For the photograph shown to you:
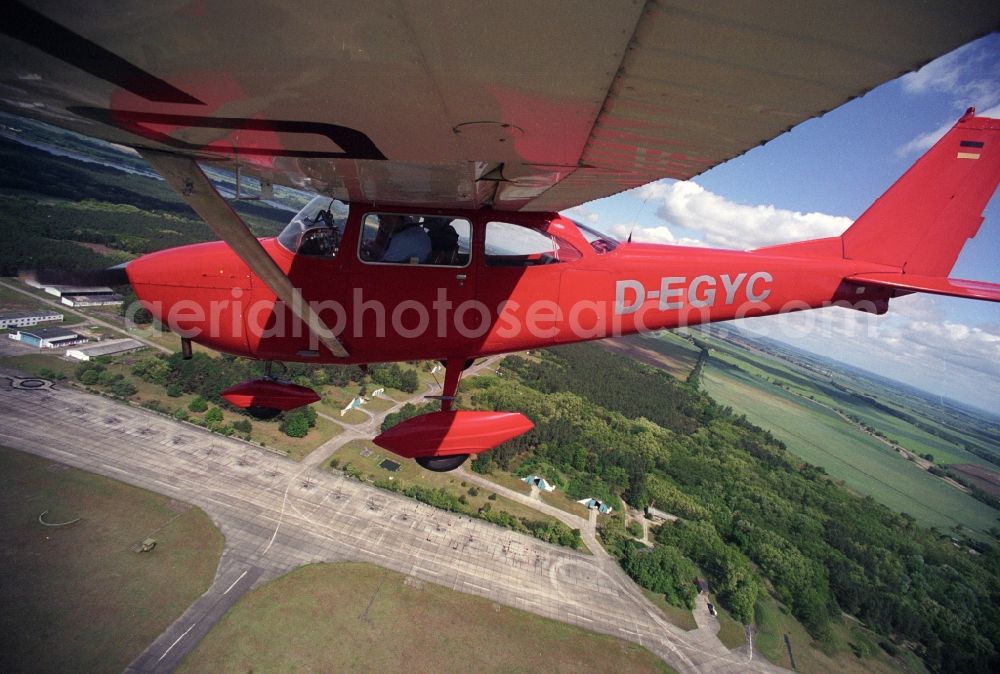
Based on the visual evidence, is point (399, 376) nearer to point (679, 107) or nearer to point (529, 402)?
point (529, 402)

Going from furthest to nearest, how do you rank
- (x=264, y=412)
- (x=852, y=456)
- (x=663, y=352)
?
(x=663, y=352), (x=852, y=456), (x=264, y=412)

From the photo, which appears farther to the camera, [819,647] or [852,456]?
[852,456]

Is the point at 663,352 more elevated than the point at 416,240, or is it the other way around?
the point at 416,240

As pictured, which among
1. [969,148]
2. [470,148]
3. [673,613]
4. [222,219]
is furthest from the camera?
[673,613]

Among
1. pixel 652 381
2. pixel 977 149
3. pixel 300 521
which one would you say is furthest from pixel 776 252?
pixel 652 381

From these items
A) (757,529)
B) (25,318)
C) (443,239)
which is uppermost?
(443,239)

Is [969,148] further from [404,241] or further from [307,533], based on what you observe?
[307,533]

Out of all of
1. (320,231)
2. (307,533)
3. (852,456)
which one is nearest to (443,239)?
(320,231)
